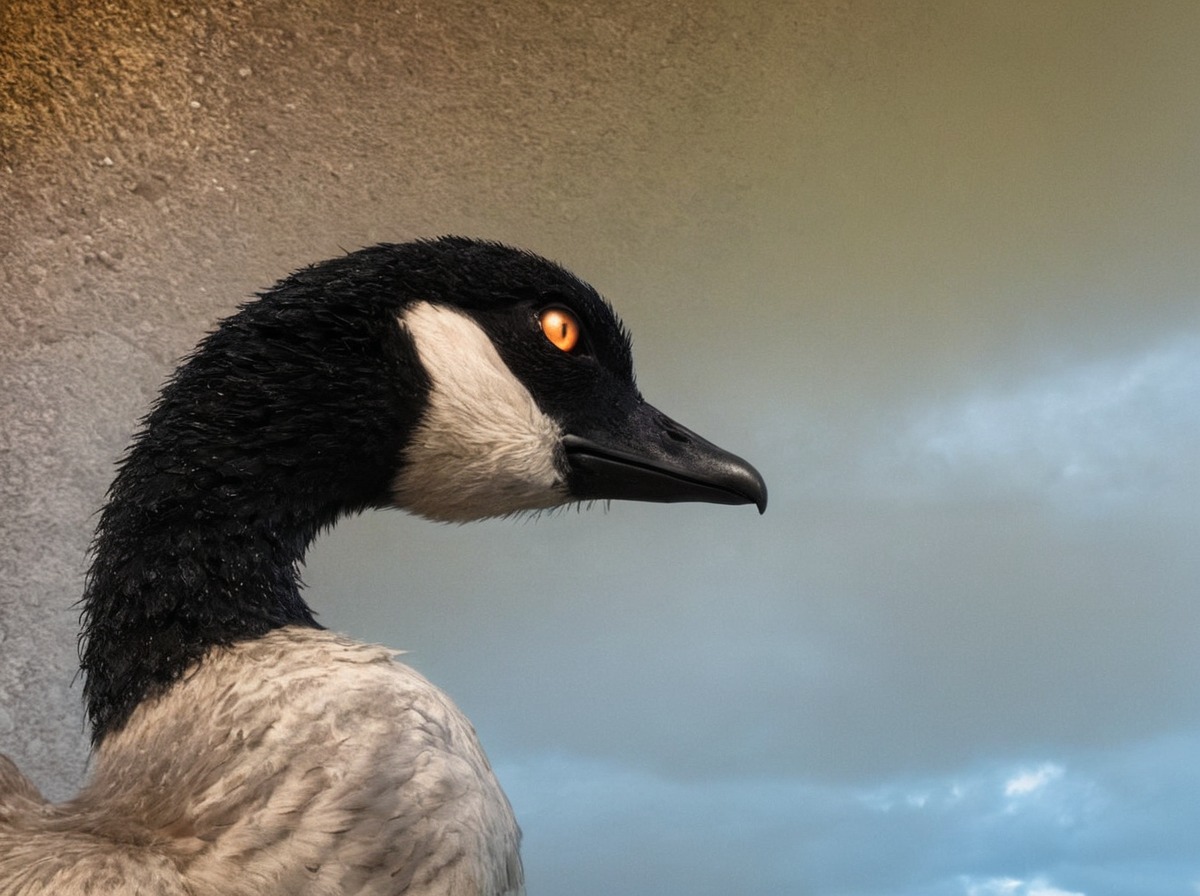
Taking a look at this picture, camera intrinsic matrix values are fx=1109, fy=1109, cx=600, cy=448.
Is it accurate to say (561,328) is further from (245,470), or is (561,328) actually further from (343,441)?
(245,470)

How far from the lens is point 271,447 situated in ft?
4.17

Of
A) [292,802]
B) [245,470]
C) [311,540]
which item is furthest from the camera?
[311,540]

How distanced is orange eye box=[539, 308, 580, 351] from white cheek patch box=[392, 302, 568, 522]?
0.27 feet

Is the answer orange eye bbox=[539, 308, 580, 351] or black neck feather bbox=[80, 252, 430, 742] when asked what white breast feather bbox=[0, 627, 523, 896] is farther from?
orange eye bbox=[539, 308, 580, 351]

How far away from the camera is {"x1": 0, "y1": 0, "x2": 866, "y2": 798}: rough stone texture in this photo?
3234 mm

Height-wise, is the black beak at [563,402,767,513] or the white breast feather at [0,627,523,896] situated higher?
the black beak at [563,402,767,513]

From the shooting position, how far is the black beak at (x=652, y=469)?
1466mm

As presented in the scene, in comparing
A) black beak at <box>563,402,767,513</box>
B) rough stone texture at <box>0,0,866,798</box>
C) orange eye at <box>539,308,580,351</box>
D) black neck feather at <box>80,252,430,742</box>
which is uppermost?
Result: rough stone texture at <box>0,0,866,798</box>

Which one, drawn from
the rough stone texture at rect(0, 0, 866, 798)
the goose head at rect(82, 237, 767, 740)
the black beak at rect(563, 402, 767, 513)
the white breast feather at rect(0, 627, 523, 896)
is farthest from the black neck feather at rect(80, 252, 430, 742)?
the rough stone texture at rect(0, 0, 866, 798)

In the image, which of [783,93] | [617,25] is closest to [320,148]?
[617,25]

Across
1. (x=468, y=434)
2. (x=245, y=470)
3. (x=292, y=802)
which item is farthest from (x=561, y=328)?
(x=292, y=802)

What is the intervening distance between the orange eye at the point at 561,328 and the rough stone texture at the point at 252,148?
185cm

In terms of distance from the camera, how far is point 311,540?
54.5 inches

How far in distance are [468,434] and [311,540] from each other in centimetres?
24
